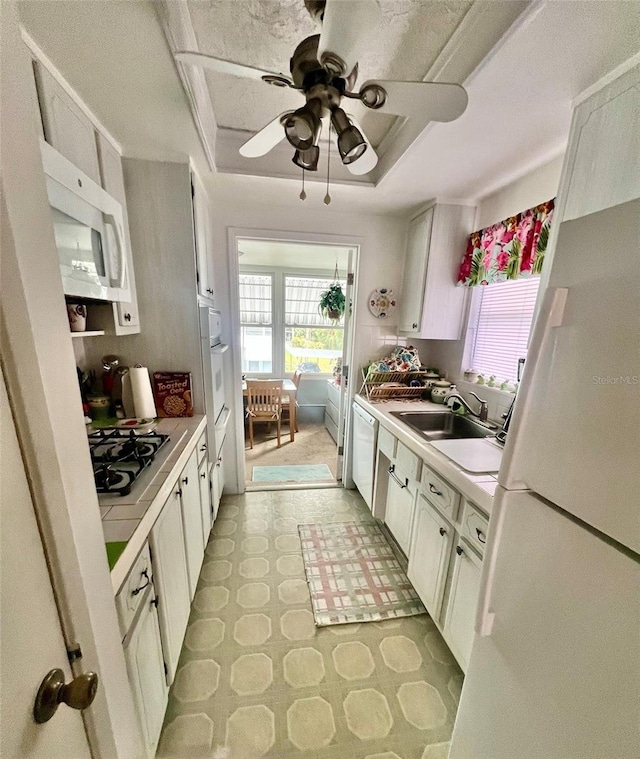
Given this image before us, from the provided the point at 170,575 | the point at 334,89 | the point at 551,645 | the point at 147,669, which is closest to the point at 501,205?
the point at 334,89

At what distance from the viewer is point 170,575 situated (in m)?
1.14

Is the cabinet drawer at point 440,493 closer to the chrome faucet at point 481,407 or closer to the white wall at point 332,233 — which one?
the chrome faucet at point 481,407

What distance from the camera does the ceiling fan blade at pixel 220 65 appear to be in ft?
2.57

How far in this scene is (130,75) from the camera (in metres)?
1.05

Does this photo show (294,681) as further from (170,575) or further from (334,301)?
(334,301)

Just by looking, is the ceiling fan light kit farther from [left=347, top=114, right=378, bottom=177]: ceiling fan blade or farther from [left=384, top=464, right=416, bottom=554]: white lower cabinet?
[left=384, top=464, right=416, bottom=554]: white lower cabinet

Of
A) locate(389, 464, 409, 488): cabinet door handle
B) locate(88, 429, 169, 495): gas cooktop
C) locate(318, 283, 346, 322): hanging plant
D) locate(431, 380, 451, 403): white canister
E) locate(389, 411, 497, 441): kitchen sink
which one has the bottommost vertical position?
locate(389, 464, 409, 488): cabinet door handle

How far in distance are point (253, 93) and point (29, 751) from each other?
2123 mm

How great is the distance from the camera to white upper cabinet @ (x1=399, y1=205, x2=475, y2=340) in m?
2.05

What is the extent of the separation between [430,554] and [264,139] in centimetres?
195

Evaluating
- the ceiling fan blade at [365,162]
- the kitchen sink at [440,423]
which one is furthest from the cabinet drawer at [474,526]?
the ceiling fan blade at [365,162]

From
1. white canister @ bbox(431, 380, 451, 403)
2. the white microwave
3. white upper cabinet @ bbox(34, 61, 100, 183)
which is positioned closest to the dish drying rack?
white canister @ bbox(431, 380, 451, 403)

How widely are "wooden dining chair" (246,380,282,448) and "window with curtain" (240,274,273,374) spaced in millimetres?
1045

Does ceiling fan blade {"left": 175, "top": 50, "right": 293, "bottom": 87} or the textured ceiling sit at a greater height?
the textured ceiling
